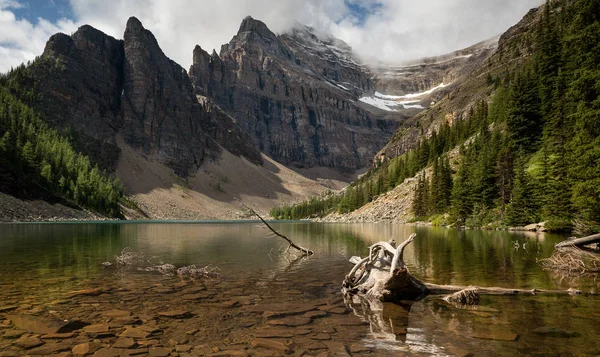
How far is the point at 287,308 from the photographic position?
14.0 m

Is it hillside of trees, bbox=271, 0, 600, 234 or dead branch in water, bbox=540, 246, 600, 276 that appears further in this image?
hillside of trees, bbox=271, 0, 600, 234

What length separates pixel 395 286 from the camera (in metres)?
15.2

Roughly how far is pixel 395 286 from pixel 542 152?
191 feet

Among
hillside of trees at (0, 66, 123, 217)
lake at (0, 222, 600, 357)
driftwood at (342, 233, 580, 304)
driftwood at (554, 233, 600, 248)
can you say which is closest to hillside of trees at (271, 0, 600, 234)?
driftwood at (554, 233, 600, 248)

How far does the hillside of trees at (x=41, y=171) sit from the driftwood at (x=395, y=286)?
393ft

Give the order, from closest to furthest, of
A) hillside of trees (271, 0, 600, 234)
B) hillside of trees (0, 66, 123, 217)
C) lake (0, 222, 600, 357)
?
lake (0, 222, 600, 357)
hillside of trees (271, 0, 600, 234)
hillside of trees (0, 66, 123, 217)

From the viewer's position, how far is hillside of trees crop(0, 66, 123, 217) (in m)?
112

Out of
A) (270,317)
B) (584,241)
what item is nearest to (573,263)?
(584,241)

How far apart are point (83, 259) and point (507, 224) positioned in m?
61.2

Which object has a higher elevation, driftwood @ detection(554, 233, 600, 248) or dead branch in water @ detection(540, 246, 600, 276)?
driftwood @ detection(554, 233, 600, 248)

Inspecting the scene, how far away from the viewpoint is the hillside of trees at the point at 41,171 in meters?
112

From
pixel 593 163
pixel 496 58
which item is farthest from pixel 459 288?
pixel 496 58

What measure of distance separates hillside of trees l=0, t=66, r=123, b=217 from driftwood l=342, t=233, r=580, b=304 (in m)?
120

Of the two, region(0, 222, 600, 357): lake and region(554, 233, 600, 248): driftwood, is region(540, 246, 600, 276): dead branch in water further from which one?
region(0, 222, 600, 357): lake
